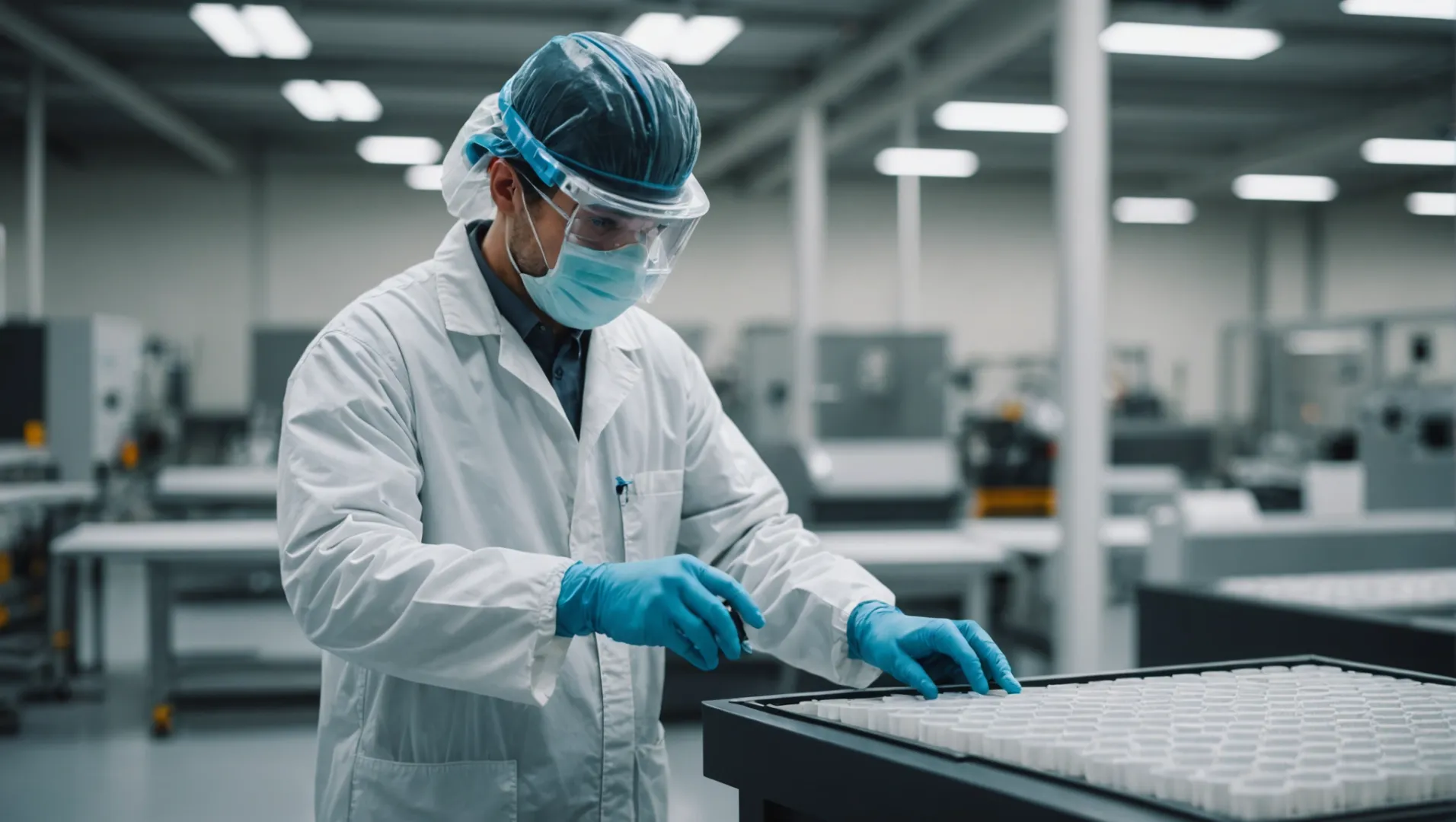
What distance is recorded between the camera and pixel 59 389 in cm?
525

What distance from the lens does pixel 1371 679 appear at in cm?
123

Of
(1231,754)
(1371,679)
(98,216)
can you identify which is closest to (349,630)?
(1231,754)

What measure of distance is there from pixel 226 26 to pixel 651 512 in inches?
194

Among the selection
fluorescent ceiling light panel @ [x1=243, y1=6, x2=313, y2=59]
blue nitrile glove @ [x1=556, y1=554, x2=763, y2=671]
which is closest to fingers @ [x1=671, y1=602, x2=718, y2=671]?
blue nitrile glove @ [x1=556, y1=554, x2=763, y2=671]

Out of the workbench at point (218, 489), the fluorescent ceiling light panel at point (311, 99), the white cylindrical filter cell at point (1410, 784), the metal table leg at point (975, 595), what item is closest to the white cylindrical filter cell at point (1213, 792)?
the white cylindrical filter cell at point (1410, 784)

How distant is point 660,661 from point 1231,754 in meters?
0.73

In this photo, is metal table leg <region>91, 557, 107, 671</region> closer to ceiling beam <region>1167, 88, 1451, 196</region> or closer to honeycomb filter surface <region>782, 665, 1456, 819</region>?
honeycomb filter surface <region>782, 665, 1456, 819</region>

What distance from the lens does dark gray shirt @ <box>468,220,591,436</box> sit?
1338 mm

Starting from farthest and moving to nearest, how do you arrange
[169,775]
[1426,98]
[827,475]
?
1. [1426,98]
2. [827,475]
3. [169,775]

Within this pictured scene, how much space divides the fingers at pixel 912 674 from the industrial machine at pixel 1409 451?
3986 millimetres

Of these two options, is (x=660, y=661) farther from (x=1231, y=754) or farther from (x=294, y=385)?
(x=1231, y=754)

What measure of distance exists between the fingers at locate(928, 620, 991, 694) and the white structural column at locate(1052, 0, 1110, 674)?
→ 249 centimetres

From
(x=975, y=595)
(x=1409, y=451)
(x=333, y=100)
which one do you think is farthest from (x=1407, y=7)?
(x=333, y=100)

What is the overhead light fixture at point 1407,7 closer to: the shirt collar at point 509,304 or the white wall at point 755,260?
the shirt collar at point 509,304
